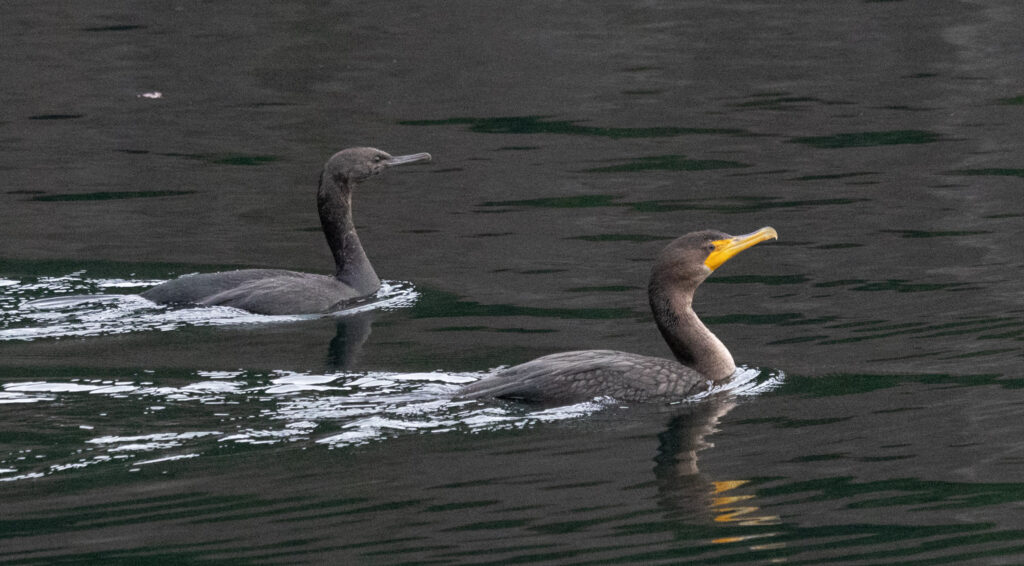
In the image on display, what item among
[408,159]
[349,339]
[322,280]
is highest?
[408,159]

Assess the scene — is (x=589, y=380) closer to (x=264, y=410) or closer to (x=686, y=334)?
(x=686, y=334)

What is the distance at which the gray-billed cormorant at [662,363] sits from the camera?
25.9 ft

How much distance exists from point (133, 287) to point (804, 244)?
485cm

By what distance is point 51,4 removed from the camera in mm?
26203

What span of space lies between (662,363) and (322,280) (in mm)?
3303

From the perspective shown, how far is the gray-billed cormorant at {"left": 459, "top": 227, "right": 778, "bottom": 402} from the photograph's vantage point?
7.89 meters

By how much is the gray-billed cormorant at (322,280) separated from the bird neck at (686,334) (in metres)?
2.91

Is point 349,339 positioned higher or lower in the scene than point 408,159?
lower

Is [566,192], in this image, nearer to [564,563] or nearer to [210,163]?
[210,163]

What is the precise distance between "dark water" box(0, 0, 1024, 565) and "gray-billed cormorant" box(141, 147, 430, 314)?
6.5 inches

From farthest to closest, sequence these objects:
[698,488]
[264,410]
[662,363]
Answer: [662,363], [264,410], [698,488]

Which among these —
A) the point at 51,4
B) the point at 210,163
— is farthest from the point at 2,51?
the point at 210,163

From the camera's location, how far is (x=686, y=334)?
834 cm

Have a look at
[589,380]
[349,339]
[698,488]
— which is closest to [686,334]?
[589,380]
